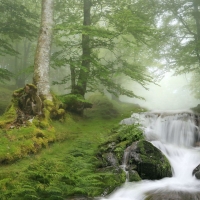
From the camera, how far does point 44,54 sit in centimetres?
983

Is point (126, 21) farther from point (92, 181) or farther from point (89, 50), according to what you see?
point (92, 181)

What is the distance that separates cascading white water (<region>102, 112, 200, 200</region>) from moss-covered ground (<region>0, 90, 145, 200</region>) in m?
0.63

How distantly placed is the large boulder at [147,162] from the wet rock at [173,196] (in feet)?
3.64

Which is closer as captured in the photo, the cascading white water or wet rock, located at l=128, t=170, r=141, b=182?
the cascading white water

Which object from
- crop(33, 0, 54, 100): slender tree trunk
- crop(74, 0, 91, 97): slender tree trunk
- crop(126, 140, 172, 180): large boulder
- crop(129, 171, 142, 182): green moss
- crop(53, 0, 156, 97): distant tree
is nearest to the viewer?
crop(129, 171, 142, 182): green moss

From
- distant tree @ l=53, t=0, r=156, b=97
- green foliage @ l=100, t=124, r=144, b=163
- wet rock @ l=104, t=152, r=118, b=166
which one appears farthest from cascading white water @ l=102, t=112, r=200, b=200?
distant tree @ l=53, t=0, r=156, b=97

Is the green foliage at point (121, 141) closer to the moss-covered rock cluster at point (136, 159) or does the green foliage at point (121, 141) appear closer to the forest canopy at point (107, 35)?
the moss-covered rock cluster at point (136, 159)

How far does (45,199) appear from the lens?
454 centimetres

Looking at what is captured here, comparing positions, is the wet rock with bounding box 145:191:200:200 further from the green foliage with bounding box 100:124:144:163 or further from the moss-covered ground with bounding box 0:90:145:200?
the green foliage with bounding box 100:124:144:163

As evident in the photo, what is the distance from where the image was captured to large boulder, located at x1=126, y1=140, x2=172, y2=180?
6.66 meters

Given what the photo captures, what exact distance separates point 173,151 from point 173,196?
359 centimetres

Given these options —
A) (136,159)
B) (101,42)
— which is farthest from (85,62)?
(136,159)

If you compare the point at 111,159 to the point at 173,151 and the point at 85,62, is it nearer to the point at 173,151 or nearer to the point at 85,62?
the point at 173,151

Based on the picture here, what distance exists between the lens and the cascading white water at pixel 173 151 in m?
5.77
